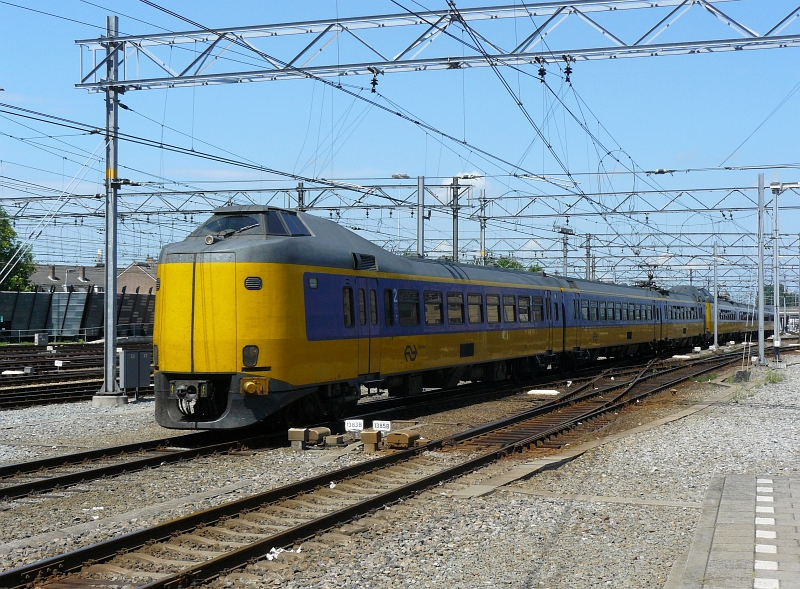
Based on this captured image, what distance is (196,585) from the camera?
644 centimetres

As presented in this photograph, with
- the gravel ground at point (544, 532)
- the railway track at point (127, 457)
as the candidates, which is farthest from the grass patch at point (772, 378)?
the gravel ground at point (544, 532)

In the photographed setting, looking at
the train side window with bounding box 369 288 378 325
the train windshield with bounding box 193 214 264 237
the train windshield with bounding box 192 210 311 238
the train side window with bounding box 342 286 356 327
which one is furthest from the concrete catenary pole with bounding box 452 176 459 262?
the train windshield with bounding box 193 214 264 237

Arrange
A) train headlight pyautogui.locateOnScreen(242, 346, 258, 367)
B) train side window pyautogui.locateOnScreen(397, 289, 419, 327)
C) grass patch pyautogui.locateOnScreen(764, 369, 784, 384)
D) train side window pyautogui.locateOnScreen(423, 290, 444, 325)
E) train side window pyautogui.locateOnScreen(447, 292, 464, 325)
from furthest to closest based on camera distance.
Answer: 1. grass patch pyautogui.locateOnScreen(764, 369, 784, 384)
2. train side window pyautogui.locateOnScreen(447, 292, 464, 325)
3. train side window pyautogui.locateOnScreen(423, 290, 444, 325)
4. train side window pyautogui.locateOnScreen(397, 289, 419, 327)
5. train headlight pyautogui.locateOnScreen(242, 346, 258, 367)

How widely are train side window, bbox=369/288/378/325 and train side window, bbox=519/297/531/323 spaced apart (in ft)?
29.5

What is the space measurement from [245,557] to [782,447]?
896 cm

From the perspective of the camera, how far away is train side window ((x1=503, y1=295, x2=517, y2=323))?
2281cm

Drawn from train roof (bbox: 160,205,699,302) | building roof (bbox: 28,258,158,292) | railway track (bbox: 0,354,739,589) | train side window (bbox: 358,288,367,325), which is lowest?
railway track (bbox: 0,354,739,589)

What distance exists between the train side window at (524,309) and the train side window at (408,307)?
275 inches

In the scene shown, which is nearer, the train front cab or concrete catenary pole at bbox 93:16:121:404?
the train front cab

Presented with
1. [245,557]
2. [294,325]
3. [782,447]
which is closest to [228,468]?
[294,325]

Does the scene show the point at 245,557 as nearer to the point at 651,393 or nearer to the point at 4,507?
the point at 4,507

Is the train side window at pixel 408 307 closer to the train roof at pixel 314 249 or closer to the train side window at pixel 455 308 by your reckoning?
the train roof at pixel 314 249

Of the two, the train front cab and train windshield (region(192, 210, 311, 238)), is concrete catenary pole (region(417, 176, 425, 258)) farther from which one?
the train front cab

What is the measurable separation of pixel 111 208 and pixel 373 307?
6.65m
